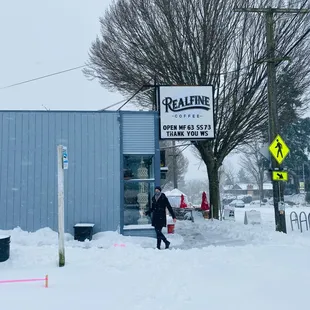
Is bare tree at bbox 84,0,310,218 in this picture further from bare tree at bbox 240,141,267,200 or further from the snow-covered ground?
bare tree at bbox 240,141,267,200

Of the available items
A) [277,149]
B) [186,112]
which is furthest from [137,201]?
[277,149]

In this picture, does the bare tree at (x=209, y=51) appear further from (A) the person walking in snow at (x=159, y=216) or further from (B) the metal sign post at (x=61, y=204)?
(B) the metal sign post at (x=61, y=204)

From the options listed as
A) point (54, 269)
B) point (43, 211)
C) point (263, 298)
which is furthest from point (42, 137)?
point (263, 298)

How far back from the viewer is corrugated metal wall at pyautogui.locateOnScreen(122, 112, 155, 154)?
11.8m

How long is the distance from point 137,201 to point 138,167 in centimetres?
110

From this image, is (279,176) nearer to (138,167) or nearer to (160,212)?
(160,212)

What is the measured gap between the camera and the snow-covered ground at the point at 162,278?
498 cm

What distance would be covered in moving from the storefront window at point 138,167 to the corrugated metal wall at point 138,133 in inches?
10.1

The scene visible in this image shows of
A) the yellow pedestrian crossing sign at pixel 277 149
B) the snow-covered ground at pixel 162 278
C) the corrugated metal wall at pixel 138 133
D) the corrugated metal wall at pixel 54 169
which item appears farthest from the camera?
the corrugated metal wall at pixel 138 133

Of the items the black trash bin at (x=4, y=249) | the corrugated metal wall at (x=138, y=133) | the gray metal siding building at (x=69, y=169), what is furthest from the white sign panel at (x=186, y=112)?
the black trash bin at (x=4, y=249)

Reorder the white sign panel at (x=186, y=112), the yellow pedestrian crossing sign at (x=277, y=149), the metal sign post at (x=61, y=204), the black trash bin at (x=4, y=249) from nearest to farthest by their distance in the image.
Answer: the metal sign post at (x=61, y=204) → the black trash bin at (x=4, y=249) → the yellow pedestrian crossing sign at (x=277, y=149) → the white sign panel at (x=186, y=112)

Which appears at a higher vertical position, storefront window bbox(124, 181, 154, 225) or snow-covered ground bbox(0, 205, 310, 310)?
storefront window bbox(124, 181, 154, 225)

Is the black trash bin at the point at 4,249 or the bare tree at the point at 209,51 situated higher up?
the bare tree at the point at 209,51

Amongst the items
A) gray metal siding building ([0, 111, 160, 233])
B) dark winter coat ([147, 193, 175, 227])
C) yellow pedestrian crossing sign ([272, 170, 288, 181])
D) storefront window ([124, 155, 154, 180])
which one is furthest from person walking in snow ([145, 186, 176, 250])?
yellow pedestrian crossing sign ([272, 170, 288, 181])
